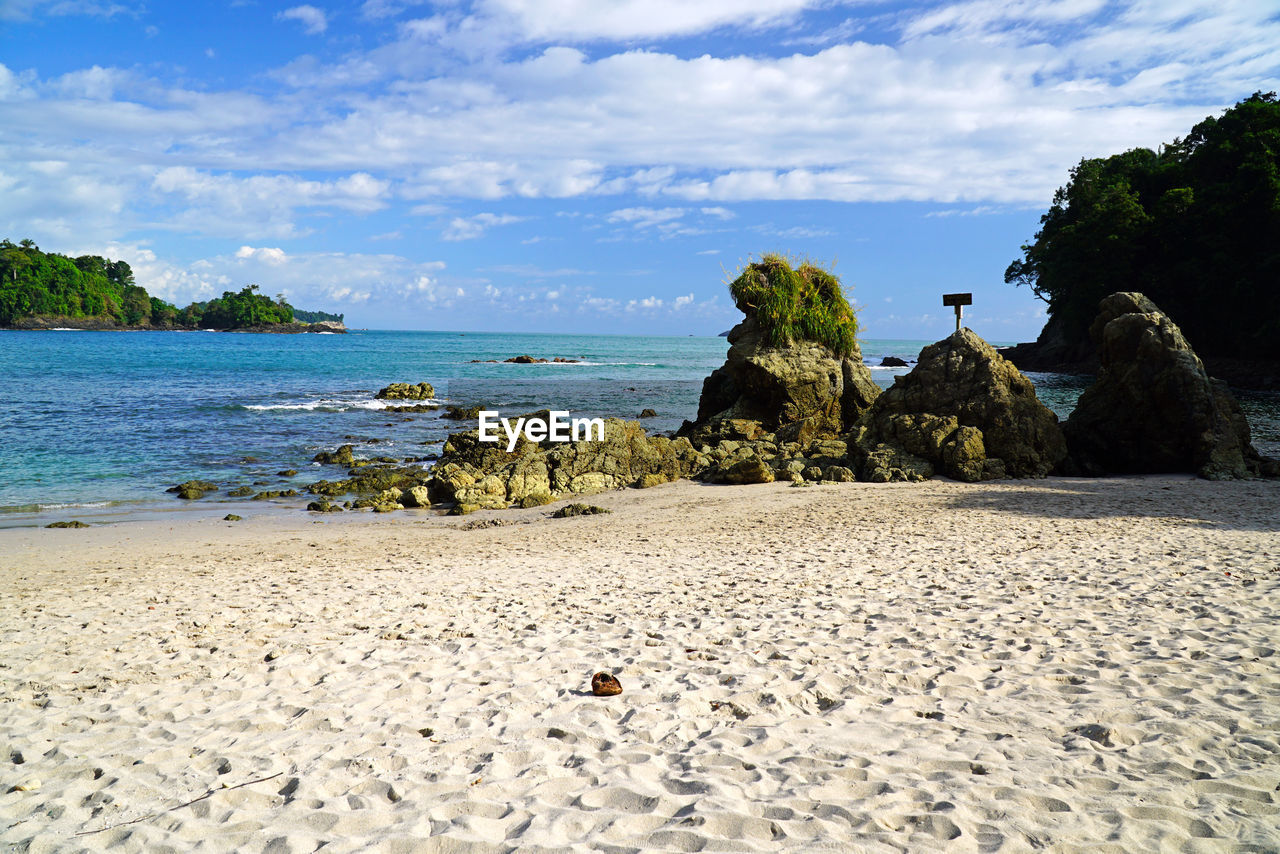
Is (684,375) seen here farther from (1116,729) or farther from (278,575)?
(1116,729)

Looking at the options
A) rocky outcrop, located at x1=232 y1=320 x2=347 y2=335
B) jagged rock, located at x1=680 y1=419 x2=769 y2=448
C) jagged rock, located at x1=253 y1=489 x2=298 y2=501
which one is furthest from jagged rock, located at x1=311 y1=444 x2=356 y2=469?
rocky outcrop, located at x1=232 y1=320 x2=347 y2=335

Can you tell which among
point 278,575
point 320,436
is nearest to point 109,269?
point 320,436

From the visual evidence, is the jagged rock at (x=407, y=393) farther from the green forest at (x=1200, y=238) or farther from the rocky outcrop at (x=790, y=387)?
A: the green forest at (x=1200, y=238)

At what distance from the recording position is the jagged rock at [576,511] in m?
13.0

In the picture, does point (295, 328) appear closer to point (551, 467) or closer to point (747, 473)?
point (551, 467)

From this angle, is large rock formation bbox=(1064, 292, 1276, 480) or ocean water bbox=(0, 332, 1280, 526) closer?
large rock formation bbox=(1064, 292, 1276, 480)

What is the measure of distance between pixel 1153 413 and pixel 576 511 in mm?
12278

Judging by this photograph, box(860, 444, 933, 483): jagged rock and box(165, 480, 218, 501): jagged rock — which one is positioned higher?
box(860, 444, 933, 483): jagged rock

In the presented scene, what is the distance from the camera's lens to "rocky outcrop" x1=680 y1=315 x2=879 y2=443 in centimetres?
1966

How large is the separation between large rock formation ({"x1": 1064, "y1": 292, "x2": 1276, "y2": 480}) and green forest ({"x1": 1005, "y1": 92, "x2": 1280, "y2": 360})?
3259 cm

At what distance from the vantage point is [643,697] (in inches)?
194

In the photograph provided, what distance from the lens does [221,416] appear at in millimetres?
29078

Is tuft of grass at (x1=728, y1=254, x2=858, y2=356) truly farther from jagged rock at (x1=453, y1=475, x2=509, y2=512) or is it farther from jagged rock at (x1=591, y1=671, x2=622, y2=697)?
jagged rock at (x1=591, y1=671, x2=622, y2=697)

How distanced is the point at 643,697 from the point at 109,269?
195 metres
